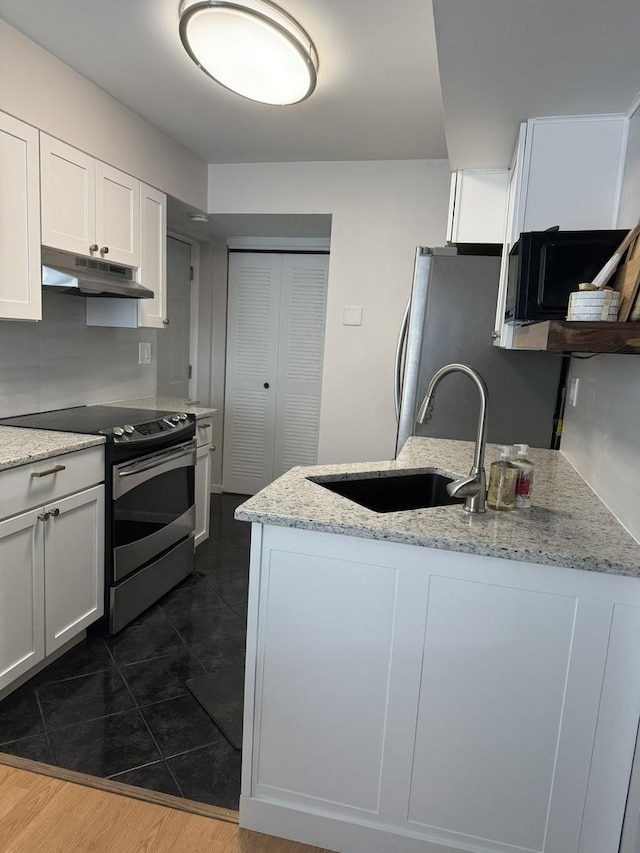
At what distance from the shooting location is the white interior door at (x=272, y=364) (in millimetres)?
4312

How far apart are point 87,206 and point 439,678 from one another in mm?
2371

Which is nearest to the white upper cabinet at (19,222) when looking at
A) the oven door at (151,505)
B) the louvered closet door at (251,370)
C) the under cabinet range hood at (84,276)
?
the under cabinet range hood at (84,276)

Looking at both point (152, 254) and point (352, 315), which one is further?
point (352, 315)

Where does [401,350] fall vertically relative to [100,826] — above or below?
above

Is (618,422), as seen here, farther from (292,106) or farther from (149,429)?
(292,106)

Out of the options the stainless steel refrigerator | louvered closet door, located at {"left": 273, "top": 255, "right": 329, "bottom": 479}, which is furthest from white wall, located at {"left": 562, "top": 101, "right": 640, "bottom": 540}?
louvered closet door, located at {"left": 273, "top": 255, "right": 329, "bottom": 479}

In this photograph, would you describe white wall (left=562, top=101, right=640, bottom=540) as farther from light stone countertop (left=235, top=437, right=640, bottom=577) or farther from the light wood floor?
the light wood floor

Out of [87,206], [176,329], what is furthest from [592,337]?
[176,329]

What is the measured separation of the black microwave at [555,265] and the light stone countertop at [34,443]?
161 centimetres

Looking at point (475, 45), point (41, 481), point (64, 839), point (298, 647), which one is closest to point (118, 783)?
point (64, 839)

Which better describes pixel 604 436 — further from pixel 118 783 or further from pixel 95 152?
pixel 95 152

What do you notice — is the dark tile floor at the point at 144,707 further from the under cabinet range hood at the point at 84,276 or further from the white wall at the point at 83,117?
the white wall at the point at 83,117

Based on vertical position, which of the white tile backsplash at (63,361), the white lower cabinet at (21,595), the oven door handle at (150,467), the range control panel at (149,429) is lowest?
the white lower cabinet at (21,595)

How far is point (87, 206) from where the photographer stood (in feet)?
8.24
